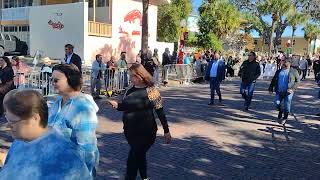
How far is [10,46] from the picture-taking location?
3002 cm

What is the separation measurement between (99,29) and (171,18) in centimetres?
1568

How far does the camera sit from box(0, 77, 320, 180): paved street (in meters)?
6.79

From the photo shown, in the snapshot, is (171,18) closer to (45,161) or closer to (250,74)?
(250,74)

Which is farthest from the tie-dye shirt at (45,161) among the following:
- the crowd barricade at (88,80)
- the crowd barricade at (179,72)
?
the crowd barricade at (179,72)

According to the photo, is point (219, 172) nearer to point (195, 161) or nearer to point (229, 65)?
point (195, 161)

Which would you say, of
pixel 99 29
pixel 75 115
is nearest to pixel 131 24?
pixel 99 29

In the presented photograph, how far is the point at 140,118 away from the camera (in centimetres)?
521

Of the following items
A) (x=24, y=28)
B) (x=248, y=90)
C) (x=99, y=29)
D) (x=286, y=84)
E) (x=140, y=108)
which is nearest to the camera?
(x=140, y=108)

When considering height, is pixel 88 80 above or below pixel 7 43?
below

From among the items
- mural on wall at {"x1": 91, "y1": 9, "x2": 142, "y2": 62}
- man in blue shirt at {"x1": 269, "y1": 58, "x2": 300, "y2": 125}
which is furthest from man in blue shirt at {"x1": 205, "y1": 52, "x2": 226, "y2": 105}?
mural on wall at {"x1": 91, "y1": 9, "x2": 142, "y2": 62}

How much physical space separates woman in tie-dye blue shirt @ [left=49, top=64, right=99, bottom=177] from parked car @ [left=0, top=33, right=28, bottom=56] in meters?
26.7

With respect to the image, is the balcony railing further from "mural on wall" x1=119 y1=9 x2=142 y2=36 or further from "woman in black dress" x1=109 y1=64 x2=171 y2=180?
"woman in black dress" x1=109 y1=64 x2=171 y2=180

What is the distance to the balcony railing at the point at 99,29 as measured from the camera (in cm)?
2881

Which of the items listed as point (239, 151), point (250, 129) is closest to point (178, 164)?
point (239, 151)
